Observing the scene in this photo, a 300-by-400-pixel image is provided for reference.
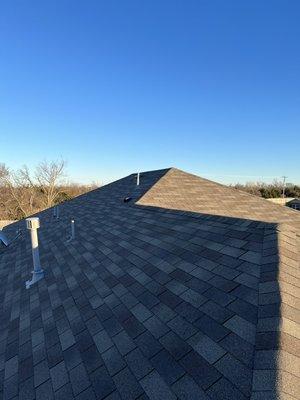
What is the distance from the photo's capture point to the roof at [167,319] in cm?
290

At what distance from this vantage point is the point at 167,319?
4074mm

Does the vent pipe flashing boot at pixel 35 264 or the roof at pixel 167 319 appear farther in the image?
the vent pipe flashing boot at pixel 35 264

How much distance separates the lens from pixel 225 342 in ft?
10.6

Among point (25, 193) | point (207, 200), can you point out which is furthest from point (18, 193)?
point (207, 200)

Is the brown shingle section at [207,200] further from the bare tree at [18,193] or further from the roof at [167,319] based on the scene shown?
the bare tree at [18,193]

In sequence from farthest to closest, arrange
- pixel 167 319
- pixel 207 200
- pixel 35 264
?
pixel 207 200, pixel 35 264, pixel 167 319

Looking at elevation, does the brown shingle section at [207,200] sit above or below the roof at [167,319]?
above

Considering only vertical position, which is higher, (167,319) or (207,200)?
(207,200)

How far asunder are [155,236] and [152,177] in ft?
43.0

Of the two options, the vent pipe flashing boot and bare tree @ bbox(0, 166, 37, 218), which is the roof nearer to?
the vent pipe flashing boot

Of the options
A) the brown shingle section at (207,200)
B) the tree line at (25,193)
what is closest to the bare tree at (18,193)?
the tree line at (25,193)

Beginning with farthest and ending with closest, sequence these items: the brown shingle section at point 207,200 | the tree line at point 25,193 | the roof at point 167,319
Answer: the tree line at point 25,193 < the brown shingle section at point 207,200 < the roof at point 167,319

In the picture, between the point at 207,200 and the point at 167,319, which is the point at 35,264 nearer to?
the point at 167,319

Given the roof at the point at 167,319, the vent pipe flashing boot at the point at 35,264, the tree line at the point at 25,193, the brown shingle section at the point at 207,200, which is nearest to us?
the roof at the point at 167,319
